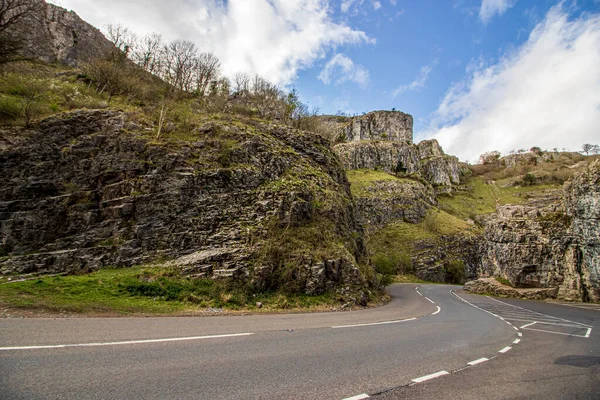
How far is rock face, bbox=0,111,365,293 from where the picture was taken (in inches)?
677

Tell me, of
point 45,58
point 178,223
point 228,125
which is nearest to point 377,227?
point 228,125

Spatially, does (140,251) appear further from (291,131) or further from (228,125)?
(291,131)

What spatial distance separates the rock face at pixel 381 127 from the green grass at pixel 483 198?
36.8 metres

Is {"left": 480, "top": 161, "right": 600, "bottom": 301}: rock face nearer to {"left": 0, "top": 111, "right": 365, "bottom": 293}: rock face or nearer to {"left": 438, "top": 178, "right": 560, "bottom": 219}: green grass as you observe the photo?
{"left": 0, "top": 111, "right": 365, "bottom": 293}: rock face

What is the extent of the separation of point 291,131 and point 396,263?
1876 inches

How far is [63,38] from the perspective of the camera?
2019 inches

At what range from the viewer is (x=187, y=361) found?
5.50 m

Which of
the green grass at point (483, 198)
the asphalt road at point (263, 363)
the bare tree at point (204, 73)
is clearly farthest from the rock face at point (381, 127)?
the asphalt road at point (263, 363)

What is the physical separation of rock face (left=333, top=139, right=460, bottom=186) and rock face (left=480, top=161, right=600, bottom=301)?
6423cm

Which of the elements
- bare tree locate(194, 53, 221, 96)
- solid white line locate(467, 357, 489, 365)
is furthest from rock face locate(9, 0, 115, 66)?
solid white line locate(467, 357, 489, 365)

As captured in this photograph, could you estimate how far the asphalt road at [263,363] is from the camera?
4.30 meters

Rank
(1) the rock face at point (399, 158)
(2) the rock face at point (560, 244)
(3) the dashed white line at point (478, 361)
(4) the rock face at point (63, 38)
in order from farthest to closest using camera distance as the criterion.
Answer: (1) the rock face at point (399, 158)
(4) the rock face at point (63, 38)
(2) the rock face at point (560, 244)
(3) the dashed white line at point (478, 361)

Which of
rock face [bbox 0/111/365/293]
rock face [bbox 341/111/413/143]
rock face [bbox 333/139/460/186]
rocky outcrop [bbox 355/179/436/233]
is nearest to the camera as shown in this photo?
rock face [bbox 0/111/365/293]

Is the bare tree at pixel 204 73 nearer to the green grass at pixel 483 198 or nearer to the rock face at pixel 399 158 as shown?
the rock face at pixel 399 158
